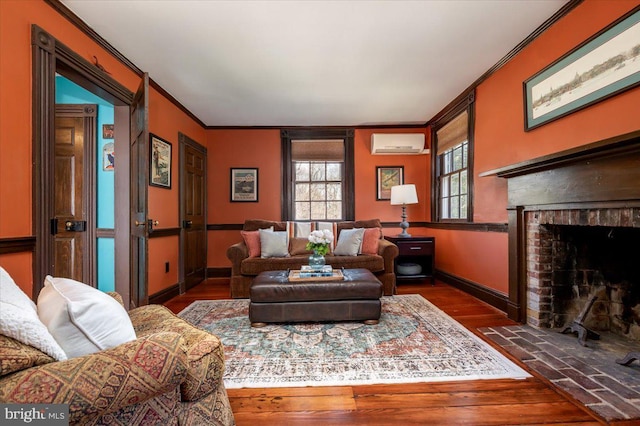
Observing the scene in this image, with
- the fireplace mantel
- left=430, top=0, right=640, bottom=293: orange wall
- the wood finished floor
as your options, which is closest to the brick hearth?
the wood finished floor

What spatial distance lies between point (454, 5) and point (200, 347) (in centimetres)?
268

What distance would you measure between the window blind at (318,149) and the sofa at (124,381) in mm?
4094

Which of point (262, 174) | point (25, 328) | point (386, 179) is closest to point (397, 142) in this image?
point (386, 179)

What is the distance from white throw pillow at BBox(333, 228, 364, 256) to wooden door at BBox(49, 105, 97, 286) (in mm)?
2837

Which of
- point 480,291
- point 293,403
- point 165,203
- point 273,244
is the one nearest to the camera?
point 293,403

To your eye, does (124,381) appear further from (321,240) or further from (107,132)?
(107,132)

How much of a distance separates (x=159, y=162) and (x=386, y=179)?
11.1ft

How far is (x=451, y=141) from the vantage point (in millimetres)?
4180

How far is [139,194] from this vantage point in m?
2.60

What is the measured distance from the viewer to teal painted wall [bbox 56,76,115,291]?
10.4 feet

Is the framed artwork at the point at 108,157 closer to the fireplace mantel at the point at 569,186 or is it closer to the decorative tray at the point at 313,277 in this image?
the decorative tray at the point at 313,277

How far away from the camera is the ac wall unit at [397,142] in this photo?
4801mm

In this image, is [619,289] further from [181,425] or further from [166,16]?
[166,16]

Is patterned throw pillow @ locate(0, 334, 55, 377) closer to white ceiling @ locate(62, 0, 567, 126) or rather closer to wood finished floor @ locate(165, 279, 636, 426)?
wood finished floor @ locate(165, 279, 636, 426)
